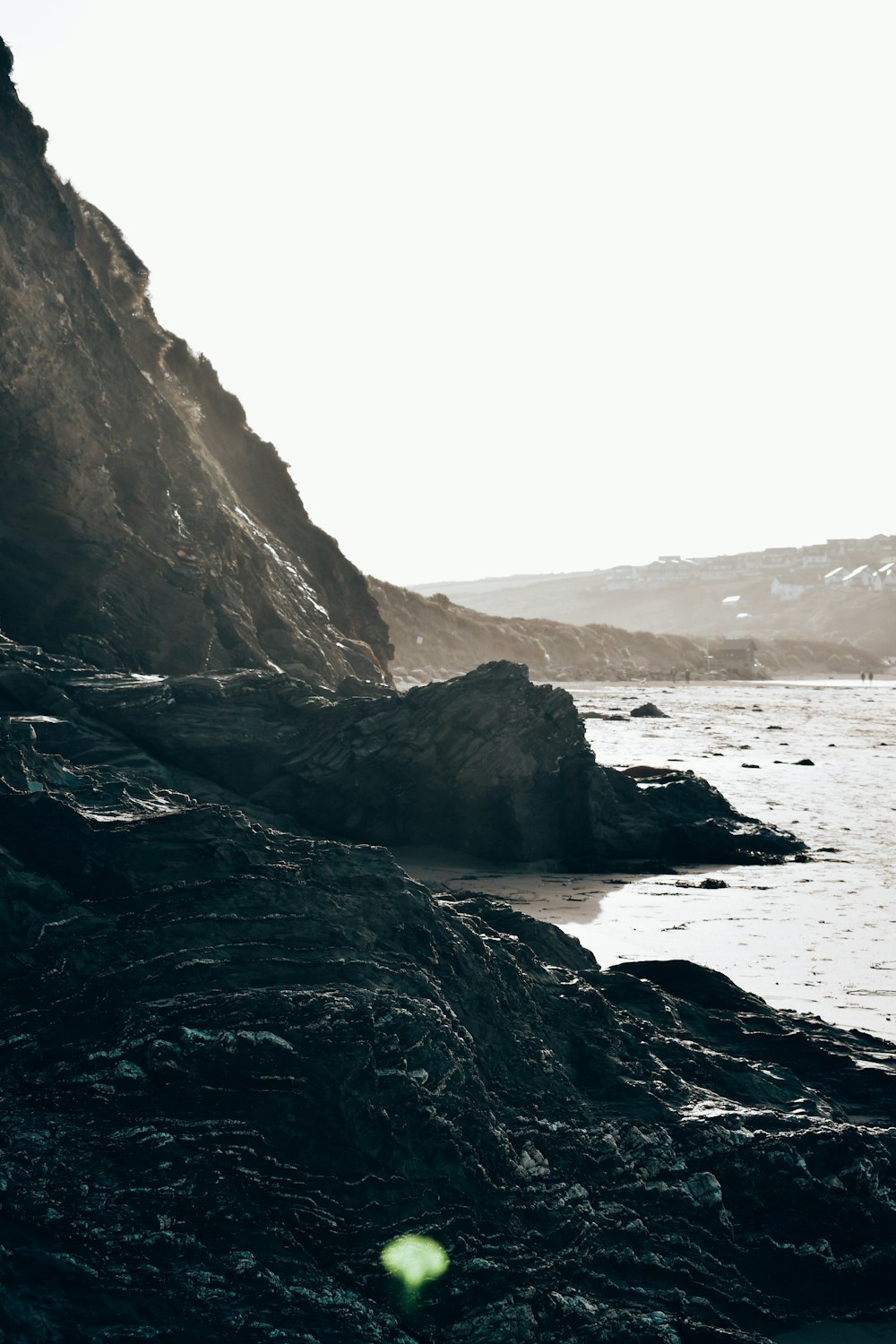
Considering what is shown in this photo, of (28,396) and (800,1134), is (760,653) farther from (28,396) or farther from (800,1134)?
(800,1134)

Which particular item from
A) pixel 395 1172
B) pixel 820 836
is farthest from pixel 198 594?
pixel 395 1172

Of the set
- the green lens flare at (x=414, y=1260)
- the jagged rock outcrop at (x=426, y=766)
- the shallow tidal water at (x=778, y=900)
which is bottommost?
the shallow tidal water at (x=778, y=900)

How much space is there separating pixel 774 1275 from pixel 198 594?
54.5 feet

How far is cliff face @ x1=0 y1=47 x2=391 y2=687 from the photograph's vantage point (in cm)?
1745

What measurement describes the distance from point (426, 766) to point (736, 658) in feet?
282

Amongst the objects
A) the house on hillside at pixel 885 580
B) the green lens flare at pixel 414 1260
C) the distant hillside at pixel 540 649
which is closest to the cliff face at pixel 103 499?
the green lens flare at pixel 414 1260

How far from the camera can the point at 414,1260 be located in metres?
4.63

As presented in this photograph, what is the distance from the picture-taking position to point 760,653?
351 feet

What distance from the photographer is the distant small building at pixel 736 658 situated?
8631 cm

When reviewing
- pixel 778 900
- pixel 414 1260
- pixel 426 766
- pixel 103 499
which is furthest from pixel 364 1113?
pixel 103 499

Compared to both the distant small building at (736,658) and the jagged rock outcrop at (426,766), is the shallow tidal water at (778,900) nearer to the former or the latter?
the jagged rock outcrop at (426,766)

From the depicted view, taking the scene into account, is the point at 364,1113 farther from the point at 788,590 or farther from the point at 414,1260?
the point at 788,590

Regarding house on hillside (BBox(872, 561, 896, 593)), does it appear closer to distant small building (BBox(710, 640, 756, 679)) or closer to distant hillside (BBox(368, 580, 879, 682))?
distant hillside (BBox(368, 580, 879, 682))

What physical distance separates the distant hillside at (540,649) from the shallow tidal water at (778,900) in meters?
30.2
